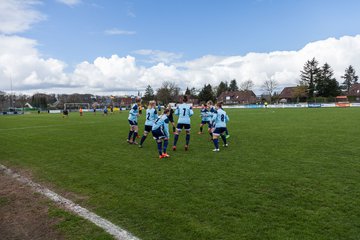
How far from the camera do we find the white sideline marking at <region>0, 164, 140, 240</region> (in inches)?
162

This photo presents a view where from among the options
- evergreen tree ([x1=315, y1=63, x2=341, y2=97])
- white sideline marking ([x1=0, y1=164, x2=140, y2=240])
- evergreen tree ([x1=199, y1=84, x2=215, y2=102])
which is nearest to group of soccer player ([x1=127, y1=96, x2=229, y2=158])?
white sideline marking ([x1=0, y1=164, x2=140, y2=240])

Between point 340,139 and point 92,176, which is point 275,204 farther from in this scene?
point 340,139

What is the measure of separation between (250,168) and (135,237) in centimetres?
441

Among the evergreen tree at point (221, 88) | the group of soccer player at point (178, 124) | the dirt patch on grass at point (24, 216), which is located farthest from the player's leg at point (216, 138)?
the evergreen tree at point (221, 88)

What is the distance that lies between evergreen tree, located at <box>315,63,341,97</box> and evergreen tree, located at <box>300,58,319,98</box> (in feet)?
4.80

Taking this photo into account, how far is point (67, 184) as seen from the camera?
22.2 ft

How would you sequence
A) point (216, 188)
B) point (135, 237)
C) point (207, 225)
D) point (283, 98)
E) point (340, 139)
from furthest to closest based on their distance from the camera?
point (283, 98) → point (340, 139) → point (216, 188) → point (207, 225) → point (135, 237)

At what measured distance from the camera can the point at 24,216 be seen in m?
5.00

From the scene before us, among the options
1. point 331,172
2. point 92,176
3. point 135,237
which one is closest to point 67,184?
point 92,176

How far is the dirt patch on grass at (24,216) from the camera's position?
4.30m

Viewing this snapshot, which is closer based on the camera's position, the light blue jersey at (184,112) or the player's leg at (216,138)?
the player's leg at (216,138)

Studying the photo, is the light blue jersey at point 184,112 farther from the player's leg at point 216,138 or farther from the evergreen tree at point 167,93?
the evergreen tree at point 167,93

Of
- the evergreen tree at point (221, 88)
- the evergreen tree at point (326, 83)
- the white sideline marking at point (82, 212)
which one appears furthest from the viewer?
the evergreen tree at point (221, 88)

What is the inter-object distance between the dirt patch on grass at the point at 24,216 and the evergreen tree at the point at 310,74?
282ft
